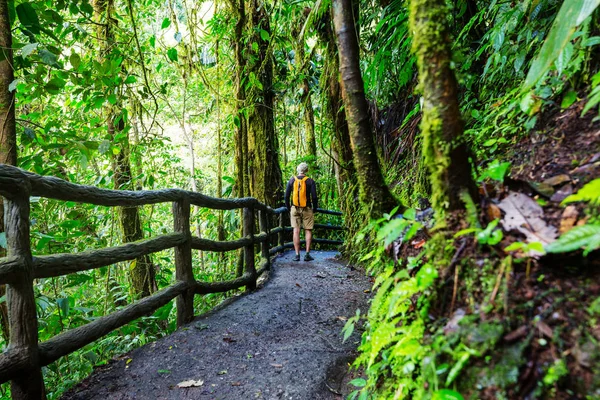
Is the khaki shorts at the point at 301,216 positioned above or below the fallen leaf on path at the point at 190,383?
above

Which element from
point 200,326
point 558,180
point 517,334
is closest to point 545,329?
point 517,334

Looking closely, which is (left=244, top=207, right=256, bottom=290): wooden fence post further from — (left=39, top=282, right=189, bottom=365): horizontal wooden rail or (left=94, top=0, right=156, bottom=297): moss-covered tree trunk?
(left=39, top=282, right=189, bottom=365): horizontal wooden rail

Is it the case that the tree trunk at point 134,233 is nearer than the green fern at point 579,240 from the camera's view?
No

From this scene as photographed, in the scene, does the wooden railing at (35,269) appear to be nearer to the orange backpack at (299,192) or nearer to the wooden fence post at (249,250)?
the wooden fence post at (249,250)

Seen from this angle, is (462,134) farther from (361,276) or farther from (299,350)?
(361,276)

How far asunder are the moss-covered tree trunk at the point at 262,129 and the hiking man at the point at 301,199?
86 cm

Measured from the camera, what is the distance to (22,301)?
1980 millimetres

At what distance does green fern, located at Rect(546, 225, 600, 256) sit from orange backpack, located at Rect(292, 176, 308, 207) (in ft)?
18.5

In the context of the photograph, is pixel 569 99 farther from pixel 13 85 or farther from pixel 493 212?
pixel 13 85

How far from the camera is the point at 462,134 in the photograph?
1.37m

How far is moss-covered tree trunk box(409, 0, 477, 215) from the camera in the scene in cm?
136

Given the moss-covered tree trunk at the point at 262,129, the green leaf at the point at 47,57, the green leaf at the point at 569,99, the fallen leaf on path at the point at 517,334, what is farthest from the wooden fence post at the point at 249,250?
the fallen leaf on path at the point at 517,334

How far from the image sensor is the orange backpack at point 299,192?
669 centimetres

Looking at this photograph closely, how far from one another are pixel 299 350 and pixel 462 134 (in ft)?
7.38
